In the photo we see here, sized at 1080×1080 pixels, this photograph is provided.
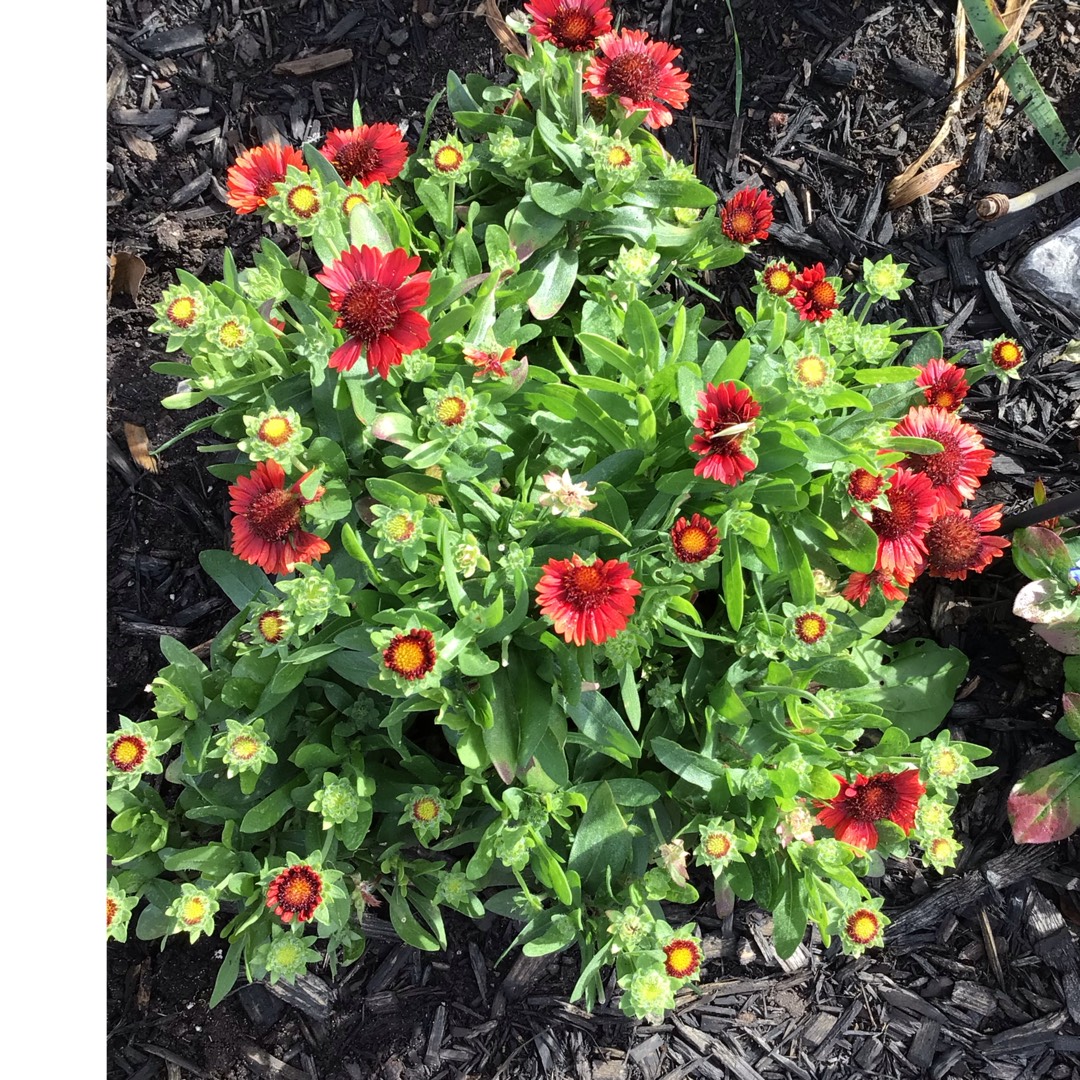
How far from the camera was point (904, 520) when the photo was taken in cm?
200

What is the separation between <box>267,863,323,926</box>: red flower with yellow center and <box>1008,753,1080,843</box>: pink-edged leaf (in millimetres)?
1853

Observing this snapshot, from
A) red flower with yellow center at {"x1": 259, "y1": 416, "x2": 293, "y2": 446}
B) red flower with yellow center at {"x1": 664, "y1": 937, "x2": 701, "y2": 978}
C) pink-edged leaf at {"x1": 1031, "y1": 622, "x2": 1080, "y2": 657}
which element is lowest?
red flower with yellow center at {"x1": 664, "y1": 937, "x2": 701, "y2": 978}

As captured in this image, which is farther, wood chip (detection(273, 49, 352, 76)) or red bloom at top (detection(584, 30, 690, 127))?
wood chip (detection(273, 49, 352, 76))

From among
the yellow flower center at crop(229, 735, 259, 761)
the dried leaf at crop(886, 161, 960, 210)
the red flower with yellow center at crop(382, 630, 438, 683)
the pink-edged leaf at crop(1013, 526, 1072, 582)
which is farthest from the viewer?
the dried leaf at crop(886, 161, 960, 210)

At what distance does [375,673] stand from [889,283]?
140 centimetres

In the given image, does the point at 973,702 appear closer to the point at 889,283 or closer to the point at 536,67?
the point at 889,283

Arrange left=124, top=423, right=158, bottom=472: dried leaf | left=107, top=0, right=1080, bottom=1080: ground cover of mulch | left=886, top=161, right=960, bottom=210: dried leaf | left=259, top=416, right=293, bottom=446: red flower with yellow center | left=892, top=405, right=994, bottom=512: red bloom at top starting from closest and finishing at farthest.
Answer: left=259, top=416, right=293, bottom=446: red flower with yellow center
left=892, top=405, right=994, bottom=512: red bloom at top
left=107, top=0, right=1080, bottom=1080: ground cover of mulch
left=124, top=423, right=158, bottom=472: dried leaf
left=886, top=161, right=960, bottom=210: dried leaf

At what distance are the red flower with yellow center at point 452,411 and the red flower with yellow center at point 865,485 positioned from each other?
0.81 m

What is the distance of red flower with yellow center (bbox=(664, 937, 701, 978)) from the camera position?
73.8 inches

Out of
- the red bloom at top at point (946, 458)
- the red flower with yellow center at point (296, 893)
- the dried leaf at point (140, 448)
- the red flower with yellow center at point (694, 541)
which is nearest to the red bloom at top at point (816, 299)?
the red bloom at top at point (946, 458)

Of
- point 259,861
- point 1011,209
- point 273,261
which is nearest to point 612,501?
point 273,261

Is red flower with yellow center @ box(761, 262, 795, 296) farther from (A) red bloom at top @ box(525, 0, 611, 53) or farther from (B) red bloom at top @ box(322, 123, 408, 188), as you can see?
(B) red bloom at top @ box(322, 123, 408, 188)

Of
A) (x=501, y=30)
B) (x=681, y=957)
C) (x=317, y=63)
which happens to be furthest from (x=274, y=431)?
(x=317, y=63)

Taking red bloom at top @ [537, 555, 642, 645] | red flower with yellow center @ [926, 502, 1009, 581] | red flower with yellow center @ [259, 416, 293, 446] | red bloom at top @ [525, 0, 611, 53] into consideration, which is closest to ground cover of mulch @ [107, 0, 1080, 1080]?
red flower with yellow center @ [926, 502, 1009, 581]
